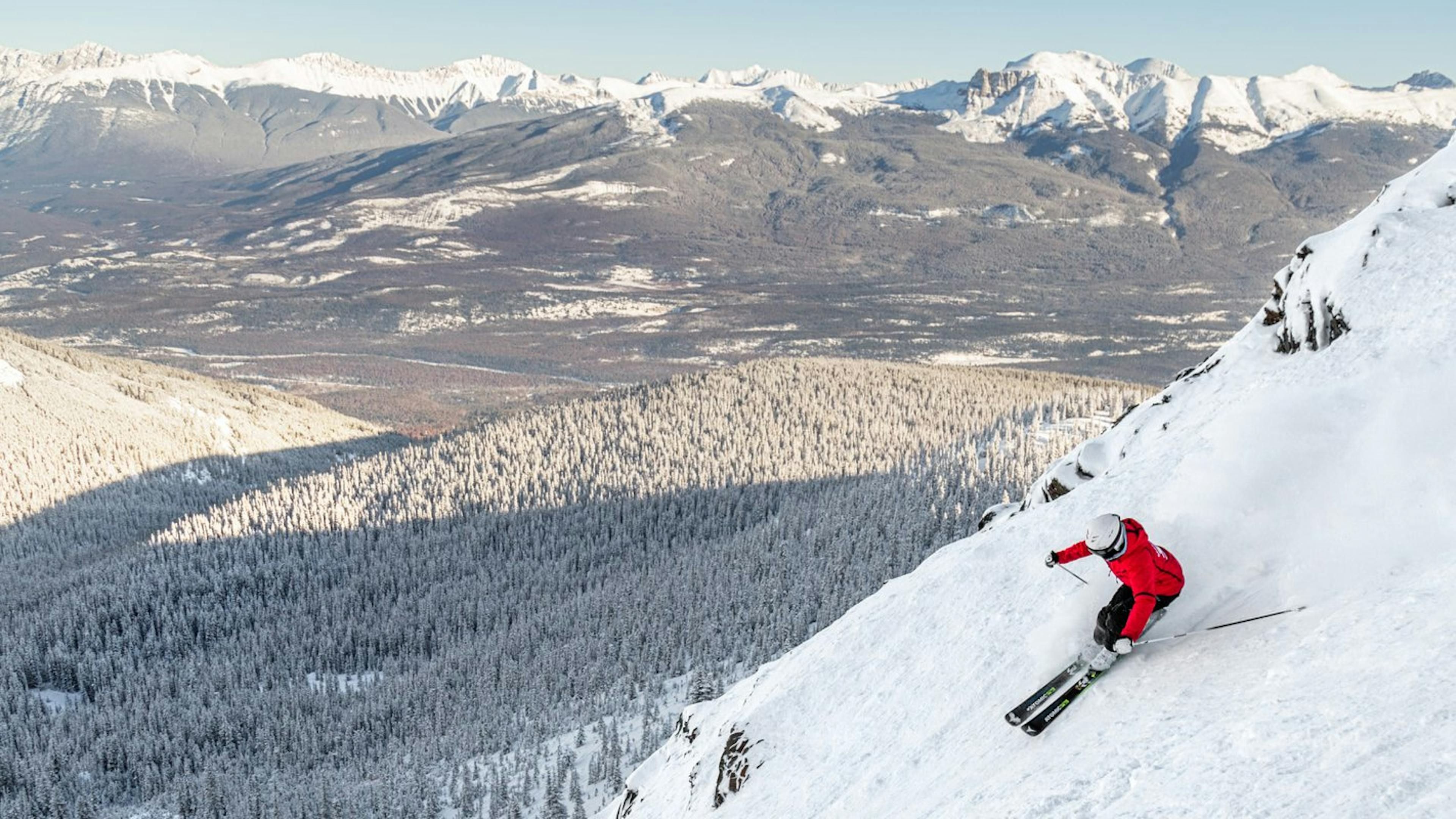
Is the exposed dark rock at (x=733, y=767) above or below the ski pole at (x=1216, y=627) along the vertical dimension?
below

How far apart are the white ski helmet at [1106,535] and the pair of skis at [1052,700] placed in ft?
8.16

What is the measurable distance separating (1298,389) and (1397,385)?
2.23 m

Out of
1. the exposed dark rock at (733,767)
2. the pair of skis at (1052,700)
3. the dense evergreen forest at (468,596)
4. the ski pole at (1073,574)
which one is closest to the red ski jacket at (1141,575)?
the pair of skis at (1052,700)

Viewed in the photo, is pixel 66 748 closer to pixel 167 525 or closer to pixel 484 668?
pixel 484 668

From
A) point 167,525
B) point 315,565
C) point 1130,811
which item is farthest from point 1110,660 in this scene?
point 167,525

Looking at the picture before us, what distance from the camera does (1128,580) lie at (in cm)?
1619

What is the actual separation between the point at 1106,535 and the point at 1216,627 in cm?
284

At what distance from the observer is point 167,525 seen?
185m

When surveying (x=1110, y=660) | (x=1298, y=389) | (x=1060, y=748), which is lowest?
(x=1060, y=748)

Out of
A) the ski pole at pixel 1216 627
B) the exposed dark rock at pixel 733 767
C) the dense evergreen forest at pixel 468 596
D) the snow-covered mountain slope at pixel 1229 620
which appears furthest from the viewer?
the dense evergreen forest at pixel 468 596

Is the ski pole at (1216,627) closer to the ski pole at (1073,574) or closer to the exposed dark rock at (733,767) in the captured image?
the ski pole at (1073,574)

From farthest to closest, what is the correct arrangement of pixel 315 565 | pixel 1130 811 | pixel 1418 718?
pixel 315 565
pixel 1130 811
pixel 1418 718

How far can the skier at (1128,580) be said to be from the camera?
15672 millimetres

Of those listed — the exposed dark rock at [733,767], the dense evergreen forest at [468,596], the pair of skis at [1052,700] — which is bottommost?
the dense evergreen forest at [468,596]
